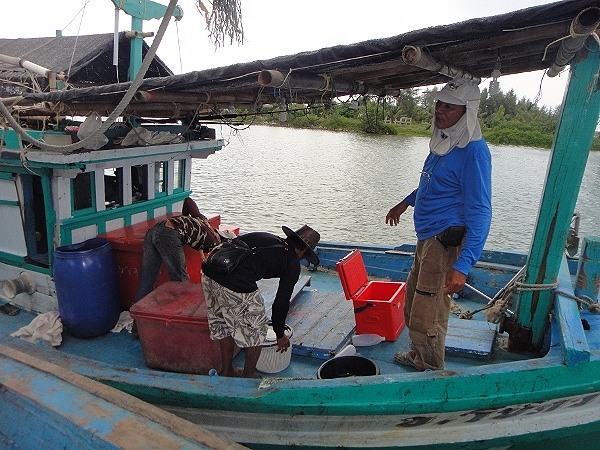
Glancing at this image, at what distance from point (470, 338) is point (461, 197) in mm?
1369

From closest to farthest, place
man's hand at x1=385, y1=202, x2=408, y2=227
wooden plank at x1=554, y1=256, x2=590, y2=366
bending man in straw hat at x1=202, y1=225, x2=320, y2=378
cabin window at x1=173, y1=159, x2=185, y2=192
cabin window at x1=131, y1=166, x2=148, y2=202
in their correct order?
wooden plank at x1=554, y1=256, x2=590, y2=366
bending man in straw hat at x1=202, y1=225, x2=320, y2=378
man's hand at x1=385, y1=202, x2=408, y2=227
cabin window at x1=131, y1=166, x2=148, y2=202
cabin window at x1=173, y1=159, x2=185, y2=192

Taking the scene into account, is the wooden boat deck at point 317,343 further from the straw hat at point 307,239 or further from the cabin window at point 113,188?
the cabin window at point 113,188

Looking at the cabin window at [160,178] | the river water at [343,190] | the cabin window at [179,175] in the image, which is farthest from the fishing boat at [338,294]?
the river water at [343,190]

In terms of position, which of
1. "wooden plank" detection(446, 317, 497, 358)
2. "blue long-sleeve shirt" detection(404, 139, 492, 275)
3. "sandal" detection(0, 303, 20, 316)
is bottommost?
"sandal" detection(0, 303, 20, 316)

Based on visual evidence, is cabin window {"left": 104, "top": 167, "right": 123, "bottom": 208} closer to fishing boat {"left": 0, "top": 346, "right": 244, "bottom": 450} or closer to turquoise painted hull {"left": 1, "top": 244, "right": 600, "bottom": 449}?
turquoise painted hull {"left": 1, "top": 244, "right": 600, "bottom": 449}

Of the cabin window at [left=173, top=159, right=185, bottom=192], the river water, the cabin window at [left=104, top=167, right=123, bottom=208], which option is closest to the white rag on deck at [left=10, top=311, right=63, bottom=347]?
the cabin window at [left=104, top=167, right=123, bottom=208]

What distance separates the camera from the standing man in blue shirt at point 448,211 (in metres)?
2.85

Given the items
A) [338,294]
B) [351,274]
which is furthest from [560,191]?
[338,294]

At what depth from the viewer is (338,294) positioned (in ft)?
16.0

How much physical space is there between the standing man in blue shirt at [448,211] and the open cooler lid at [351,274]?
0.89 metres

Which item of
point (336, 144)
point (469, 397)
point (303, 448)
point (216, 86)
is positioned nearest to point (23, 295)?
point (216, 86)

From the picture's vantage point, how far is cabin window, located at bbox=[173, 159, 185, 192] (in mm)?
5539

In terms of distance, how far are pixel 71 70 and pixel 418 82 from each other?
355 centimetres

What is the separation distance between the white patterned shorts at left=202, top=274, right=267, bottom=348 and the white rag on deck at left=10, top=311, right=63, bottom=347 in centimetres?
153
